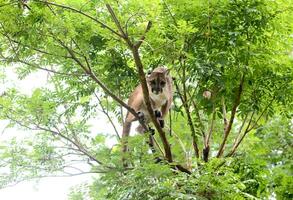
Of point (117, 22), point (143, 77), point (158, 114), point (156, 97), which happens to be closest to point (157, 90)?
point (156, 97)

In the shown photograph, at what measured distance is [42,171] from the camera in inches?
182

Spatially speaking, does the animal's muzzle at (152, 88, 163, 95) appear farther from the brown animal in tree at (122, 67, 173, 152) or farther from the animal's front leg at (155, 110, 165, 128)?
the animal's front leg at (155, 110, 165, 128)

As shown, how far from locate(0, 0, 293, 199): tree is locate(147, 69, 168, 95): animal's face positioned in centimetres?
12

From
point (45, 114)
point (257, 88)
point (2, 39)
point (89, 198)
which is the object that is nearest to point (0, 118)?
point (45, 114)

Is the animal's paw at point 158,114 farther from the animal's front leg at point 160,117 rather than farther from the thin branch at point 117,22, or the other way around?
the thin branch at point 117,22

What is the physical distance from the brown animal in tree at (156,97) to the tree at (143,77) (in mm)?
111

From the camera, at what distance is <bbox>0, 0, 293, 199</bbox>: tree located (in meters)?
3.56

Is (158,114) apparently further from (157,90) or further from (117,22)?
(117,22)

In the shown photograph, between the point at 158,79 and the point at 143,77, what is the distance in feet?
4.06

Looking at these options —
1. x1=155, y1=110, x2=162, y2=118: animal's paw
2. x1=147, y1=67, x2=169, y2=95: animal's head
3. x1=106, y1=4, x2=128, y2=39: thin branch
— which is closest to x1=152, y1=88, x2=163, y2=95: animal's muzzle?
x1=147, y1=67, x2=169, y2=95: animal's head

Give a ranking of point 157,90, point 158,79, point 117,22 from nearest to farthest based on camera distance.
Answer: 1. point 117,22
2. point 158,79
3. point 157,90

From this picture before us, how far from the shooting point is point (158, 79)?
4.68 metres

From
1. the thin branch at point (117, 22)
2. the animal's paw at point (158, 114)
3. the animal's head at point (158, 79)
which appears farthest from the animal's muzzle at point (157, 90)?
the thin branch at point (117, 22)

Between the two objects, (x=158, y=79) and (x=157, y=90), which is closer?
(x=158, y=79)
